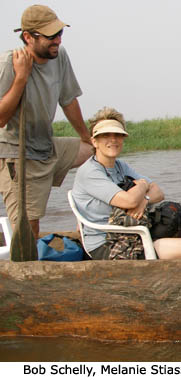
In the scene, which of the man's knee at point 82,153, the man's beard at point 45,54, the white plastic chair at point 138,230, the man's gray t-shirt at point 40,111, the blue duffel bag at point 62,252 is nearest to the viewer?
the white plastic chair at point 138,230

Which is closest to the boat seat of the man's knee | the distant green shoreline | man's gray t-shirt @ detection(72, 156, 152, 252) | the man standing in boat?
the man standing in boat

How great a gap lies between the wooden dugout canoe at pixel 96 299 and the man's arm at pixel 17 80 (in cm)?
101

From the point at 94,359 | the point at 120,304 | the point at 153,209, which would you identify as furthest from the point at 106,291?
the point at 153,209

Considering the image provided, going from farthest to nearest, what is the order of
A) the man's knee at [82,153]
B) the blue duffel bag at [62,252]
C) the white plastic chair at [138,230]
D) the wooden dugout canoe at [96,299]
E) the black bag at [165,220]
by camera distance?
the man's knee at [82,153] → the blue duffel bag at [62,252] → the black bag at [165,220] → the white plastic chair at [138,230] → the wooden dugout canoe at [96,299]

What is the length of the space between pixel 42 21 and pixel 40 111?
2.03 feet

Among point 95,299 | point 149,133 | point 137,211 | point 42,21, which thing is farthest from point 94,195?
point 149,133

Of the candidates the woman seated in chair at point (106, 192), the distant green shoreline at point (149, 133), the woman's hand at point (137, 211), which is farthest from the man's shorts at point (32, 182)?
the distant green shoreline at point (149, 133)

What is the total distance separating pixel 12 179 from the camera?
4.17m

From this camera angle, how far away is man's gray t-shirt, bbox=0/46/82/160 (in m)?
4.06

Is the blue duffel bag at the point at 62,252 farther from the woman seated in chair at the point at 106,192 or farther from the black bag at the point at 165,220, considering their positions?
the black bag at the point at 165,220

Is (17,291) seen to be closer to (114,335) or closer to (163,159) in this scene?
(114,335)

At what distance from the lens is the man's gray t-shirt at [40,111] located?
406 cm

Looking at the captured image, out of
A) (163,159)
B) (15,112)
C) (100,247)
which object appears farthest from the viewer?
(163,159)

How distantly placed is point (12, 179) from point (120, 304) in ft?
4.24
